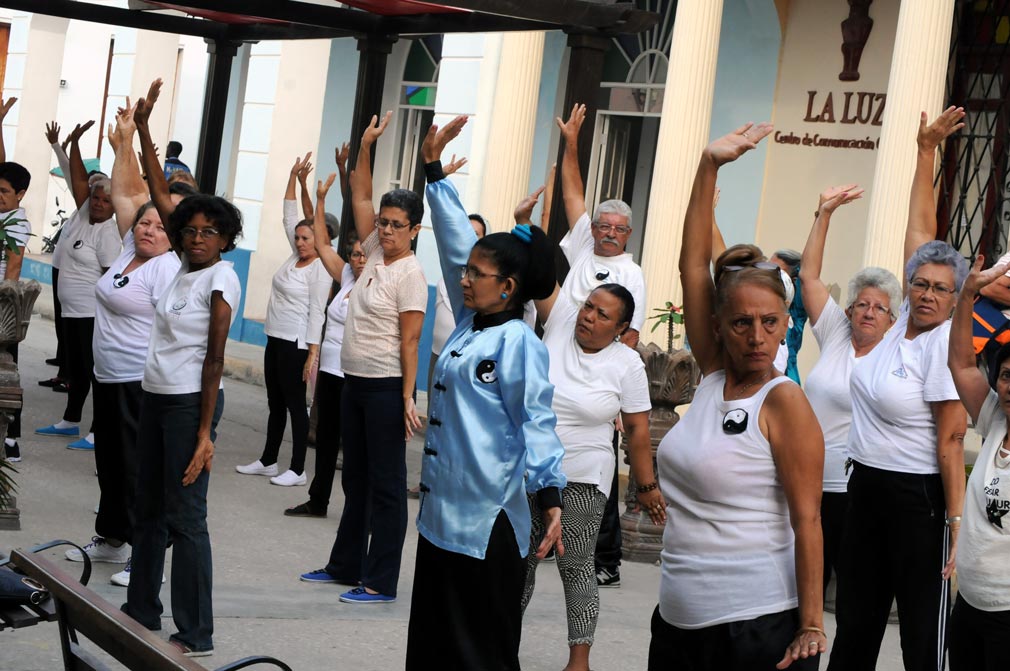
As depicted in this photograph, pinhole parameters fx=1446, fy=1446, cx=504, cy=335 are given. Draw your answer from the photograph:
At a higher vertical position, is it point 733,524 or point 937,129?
point 937,129

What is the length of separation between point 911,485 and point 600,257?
278 centimetres

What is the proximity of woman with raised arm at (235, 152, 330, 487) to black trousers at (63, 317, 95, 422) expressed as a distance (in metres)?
1.27

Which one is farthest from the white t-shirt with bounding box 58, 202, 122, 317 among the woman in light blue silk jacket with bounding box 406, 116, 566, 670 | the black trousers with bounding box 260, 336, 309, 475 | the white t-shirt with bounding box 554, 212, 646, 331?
the woman in light blue silk jacket with bounding box 406, 116, 566, 670

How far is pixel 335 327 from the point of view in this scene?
8992mm

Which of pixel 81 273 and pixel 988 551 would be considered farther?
pixel 81 273

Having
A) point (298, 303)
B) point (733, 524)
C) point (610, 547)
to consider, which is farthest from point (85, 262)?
point (733, 524)

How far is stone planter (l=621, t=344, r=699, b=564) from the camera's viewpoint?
29.0 ft

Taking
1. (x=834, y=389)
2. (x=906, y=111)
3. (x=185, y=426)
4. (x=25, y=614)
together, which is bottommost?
(x=25, y=614)

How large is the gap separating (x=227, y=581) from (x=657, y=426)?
317 cm

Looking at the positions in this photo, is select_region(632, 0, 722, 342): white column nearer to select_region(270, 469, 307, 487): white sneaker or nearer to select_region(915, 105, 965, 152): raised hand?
select_region(270, 469, 307, 487): white sneaker

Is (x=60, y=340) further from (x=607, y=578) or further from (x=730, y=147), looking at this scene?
(x=730, y=147)

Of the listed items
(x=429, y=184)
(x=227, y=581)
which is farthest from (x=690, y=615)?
(x=227, y=581)

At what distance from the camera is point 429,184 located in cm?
521

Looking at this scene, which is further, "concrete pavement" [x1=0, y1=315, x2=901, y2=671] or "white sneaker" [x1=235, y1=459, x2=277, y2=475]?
"white sneaker" [x1=235, y1=459, x2=277, y2=475]
